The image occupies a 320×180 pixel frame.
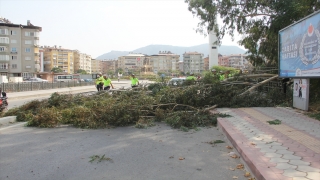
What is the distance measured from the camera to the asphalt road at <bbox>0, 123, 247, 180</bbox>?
4.11m

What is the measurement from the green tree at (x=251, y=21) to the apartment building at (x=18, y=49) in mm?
73175

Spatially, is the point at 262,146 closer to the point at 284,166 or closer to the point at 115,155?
the point at 284,166

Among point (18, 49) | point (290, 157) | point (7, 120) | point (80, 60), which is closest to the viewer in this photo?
point (290, 157)

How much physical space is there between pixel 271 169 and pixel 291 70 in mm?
6751

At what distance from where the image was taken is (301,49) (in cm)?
856

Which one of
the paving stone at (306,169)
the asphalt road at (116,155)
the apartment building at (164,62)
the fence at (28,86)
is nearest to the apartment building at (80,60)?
the apartment building at (164,62)

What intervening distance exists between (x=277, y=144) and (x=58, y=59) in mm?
144201

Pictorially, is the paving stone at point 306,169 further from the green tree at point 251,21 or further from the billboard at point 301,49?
the green tree at point 251,21

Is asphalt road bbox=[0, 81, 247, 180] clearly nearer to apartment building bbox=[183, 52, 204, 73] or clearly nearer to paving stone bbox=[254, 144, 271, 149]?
paving stone bbox=[254, 144, 271, 149]

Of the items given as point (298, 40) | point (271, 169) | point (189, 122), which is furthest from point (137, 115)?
point (298, 40)

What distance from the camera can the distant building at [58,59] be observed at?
13188cm

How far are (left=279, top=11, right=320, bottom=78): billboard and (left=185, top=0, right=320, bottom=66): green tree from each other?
3.51 metres

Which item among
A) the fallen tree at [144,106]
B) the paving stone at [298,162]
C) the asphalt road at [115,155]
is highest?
the fallen tree at [144,106]

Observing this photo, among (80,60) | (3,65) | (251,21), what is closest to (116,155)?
(251,21)
